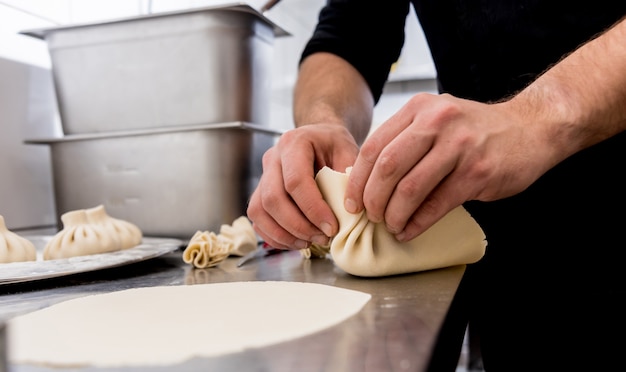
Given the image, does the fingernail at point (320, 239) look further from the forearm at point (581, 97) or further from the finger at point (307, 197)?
the forearm at point (581, 97)

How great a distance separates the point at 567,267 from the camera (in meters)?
0.97

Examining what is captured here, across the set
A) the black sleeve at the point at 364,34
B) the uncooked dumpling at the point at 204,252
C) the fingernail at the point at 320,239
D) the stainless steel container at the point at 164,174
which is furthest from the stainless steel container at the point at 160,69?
the fingernail at the point at 320,239

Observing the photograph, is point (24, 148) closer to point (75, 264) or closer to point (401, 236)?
point (75, 264)

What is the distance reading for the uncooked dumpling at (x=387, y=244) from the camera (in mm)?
725

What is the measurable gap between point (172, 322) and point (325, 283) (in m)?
0.25

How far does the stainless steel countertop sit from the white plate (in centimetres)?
2

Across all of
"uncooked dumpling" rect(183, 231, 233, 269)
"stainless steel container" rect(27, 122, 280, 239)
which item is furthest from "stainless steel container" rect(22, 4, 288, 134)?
"uncooked dumpling" rect(183, 231, 233, 269)

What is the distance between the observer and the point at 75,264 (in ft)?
2.66

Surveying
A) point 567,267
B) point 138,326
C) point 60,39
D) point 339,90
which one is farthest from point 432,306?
point 60,39

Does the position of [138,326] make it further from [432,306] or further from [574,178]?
[574,178]

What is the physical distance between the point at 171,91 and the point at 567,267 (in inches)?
36.2

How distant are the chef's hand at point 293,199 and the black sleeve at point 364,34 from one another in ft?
1.79

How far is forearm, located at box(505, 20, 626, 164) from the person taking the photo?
0.65 metres

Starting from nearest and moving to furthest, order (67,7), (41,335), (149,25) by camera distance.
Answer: (41,335) < (149,25) < (67,7)
